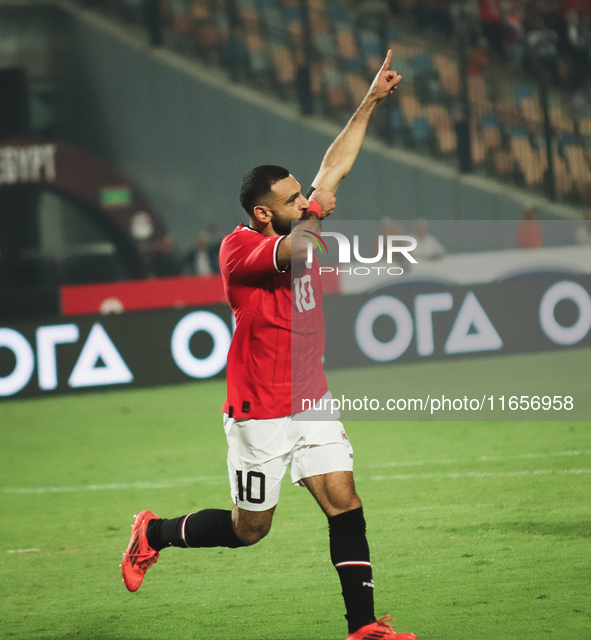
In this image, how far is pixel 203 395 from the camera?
11.6 meters

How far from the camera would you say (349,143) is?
4.41 m

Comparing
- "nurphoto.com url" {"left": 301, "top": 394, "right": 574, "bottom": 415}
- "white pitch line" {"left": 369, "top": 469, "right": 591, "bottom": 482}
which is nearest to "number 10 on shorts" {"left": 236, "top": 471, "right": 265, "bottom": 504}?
Answer: "white pitch line" {"left": 369, "top": 469, "right": 591, "bottom": 482}

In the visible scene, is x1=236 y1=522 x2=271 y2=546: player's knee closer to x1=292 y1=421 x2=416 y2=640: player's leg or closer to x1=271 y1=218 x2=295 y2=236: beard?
x1=292 y1=421 x2=416 y2=640: player's leg

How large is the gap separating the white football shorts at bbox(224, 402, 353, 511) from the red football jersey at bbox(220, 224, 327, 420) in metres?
0.07

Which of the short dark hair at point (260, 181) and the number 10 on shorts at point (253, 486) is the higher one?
the short dark hair at point (260, 181)

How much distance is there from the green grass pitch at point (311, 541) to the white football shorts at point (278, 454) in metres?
0.64

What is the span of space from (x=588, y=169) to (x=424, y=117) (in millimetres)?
3333

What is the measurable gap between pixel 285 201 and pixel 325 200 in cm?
20

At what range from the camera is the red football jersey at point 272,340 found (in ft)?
13.4

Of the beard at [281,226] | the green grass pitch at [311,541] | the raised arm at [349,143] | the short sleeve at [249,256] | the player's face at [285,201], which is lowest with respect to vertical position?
the green grass pitch at [311,541]

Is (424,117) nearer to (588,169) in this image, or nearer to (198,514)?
(588,169)

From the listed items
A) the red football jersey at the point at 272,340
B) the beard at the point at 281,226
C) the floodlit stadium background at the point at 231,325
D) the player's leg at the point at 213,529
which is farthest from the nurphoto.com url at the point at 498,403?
the beard at the point at 281,226

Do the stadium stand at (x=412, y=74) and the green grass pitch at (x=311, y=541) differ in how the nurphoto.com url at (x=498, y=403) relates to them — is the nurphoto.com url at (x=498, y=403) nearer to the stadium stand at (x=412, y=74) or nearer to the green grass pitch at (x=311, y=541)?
the green grass pitch at (x=311, y=541)

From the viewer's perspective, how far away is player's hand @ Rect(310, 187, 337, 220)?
3.83 meters
